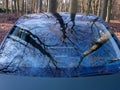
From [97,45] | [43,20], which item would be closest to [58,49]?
[97,45]

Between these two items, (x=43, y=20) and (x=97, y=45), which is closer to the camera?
(x=97, y=45)

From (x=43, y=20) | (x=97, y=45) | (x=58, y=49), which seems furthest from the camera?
(x=43, y=20)

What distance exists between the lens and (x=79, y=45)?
392 centimetres

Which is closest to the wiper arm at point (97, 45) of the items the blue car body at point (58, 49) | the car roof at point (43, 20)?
the blue car body at point (58, 49)

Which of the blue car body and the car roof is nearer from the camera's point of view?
the blue car body

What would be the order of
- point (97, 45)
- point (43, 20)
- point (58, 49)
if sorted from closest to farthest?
point (58, 49) < point (97, 45) < point (43, 20)

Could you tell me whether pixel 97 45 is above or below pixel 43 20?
below

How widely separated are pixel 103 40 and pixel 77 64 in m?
0.78

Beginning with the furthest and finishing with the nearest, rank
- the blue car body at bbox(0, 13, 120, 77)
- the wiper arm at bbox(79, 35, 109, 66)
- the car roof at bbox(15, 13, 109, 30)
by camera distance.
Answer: the car roof at bbox(15, 13, 109, 30)
the wiper arm at bbox(79, 35, 109, 66)
the blue car body at bbox(0, 13, 120, 77)

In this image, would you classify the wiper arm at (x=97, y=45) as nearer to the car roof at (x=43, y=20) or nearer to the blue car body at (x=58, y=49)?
the blue car body at (x=58, y=49)

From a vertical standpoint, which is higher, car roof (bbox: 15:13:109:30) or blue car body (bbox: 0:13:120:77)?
car roof (bbox: 15:13:109:30)

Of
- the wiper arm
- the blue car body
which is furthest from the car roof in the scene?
the wiper arm

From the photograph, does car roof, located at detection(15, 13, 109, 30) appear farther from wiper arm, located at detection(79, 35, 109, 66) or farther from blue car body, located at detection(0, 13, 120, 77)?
wiper arm, located at detection(79, 35, 109, 66)

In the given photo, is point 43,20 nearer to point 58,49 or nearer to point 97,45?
point 58,49
